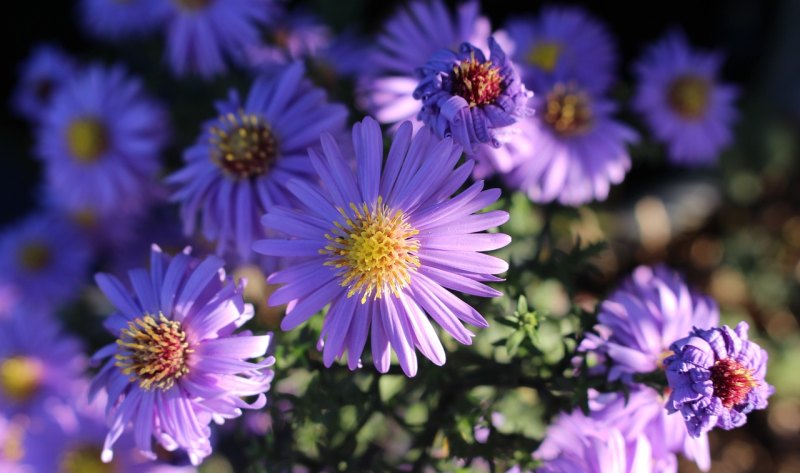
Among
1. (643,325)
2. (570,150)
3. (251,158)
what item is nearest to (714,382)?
(643,325)

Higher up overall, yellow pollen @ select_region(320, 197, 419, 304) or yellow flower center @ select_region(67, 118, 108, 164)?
yellow flower center @ select_region(67, 118, 108, 164)

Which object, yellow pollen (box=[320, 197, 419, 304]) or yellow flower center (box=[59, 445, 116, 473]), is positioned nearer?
yellow pollen (box=[320, 197, 419, 304])

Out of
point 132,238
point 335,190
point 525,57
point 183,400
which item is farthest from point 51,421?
point 525,57

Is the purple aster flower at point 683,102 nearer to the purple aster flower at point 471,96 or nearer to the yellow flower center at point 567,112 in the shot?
the yellow flower center at point 567,112

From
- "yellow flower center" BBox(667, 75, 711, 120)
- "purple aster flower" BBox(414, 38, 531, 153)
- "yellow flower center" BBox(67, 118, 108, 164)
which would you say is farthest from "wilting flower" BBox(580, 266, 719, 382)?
"yellow flower center" BBox(67, 118, 108, 164)

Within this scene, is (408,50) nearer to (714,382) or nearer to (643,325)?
(643,325)

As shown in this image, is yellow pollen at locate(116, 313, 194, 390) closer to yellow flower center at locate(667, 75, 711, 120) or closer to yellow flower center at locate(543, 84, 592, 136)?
yellow flower center at locate(543, 84, 592, 136)

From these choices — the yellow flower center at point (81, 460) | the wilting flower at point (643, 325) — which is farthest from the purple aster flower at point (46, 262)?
the wilting flower at point (643, 325)

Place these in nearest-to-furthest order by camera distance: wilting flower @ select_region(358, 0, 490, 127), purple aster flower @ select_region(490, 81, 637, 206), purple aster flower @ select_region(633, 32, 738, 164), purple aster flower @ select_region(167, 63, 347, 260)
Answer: purple aster flower @ select_region(167, 63, 347, 260), wilting flower @ select_region(358, 0, 490, 127), purple aster flower @ select_region(490, 81, 637, 206), purple aster flower @ select_region(633, 32, 738, 164)
